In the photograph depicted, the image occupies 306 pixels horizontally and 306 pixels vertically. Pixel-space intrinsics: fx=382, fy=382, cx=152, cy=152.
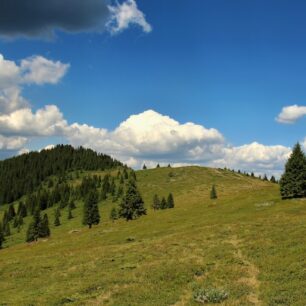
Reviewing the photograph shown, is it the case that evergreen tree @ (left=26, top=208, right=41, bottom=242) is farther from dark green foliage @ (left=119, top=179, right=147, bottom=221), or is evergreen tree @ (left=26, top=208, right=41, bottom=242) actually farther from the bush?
the bush

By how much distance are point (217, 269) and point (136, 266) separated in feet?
23.9

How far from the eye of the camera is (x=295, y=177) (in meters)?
74.0

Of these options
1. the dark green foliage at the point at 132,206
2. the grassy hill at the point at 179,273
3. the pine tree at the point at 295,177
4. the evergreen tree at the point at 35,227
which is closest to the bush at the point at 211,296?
the grassy hill at the point at 179,273

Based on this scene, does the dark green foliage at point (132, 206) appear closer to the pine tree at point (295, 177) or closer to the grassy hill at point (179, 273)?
the pine tree at point (295, 177)

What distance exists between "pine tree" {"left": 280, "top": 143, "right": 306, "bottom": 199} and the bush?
59.0 metres

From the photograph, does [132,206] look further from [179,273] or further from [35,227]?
[179,273]

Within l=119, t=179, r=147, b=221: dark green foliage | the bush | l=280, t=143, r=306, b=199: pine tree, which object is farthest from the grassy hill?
l=119, t=179, r=147, b=221: dark green foliage

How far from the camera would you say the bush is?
744 inches

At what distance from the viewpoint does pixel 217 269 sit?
25625 millimetres

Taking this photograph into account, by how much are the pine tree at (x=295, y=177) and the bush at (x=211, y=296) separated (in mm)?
59024

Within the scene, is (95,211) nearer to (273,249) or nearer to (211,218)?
(211,218)

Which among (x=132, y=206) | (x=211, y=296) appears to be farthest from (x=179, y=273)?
(x=132, y=206)

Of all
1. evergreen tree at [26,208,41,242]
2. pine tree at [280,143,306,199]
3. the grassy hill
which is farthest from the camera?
evergreen tree at [26,208,41,242]

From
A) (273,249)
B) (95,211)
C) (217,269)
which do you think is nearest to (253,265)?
(217,269)
